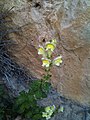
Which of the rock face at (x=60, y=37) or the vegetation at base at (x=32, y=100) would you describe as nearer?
the vegetation at base at (x=32, y=100)

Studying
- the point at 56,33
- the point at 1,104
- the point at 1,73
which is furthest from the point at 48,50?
the point at 1,73

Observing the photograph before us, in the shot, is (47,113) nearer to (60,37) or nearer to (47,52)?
(47,52)

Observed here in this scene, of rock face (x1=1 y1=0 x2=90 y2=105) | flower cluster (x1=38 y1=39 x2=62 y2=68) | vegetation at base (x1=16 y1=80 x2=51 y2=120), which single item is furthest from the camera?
rock face (x1=1 y1=0 x2=90 y2=105)

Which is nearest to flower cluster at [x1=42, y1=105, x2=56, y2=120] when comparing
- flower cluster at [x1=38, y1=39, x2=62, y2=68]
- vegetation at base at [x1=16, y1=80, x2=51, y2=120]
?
vegetation at base at [x1=16, y1=80, x2=51, y2=120]

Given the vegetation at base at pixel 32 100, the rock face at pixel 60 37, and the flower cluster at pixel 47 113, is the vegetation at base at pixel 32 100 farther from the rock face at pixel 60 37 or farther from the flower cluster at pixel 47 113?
the rock face at pixel 60 37

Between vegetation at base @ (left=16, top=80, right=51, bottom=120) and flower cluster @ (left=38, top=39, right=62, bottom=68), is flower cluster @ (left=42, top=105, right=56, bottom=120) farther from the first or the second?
flower cluster @ (left=38, top=39, right=62, bottom=68)

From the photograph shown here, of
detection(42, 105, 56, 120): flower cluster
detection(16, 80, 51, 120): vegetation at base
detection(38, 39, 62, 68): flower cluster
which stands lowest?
detection(42, 105, 56, 120): flower cluster

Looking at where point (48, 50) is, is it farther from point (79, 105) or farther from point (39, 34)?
point (79, 105)

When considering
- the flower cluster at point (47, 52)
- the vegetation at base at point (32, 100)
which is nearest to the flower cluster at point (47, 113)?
the vegetation at base at point (32, 100)
